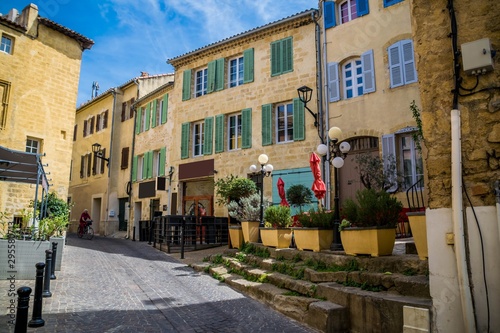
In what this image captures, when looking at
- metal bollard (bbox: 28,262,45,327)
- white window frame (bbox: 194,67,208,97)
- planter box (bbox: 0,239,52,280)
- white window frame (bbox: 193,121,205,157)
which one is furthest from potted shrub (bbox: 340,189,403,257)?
white window frame (bbox: 194,67,208,97)

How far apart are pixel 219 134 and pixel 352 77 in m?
6.00

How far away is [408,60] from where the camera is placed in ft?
37.3

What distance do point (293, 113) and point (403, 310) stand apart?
10.6 meters

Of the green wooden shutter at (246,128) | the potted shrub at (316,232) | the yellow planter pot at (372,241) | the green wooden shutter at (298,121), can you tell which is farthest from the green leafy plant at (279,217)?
the green wooden shutter at (246,128)

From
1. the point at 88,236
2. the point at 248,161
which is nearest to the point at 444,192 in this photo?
the point at 248,161

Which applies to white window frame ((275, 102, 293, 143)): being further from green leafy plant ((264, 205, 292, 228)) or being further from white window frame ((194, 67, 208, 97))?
green leafy plant ((264, 205, 292, 228))

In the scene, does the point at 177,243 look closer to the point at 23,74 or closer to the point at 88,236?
the point at 88,236

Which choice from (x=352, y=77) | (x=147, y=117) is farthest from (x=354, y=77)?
(x=147, y=117)

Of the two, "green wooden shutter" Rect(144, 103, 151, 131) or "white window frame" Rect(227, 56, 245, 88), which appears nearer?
"white window frame" Rect(227, 56, 245, 88)

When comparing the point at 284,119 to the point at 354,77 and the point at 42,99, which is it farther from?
the point at 42,99

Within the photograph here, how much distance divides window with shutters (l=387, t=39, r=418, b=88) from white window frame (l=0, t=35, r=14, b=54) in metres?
14.3

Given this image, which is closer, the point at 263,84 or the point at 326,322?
the point at 326,322

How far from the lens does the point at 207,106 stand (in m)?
16.9

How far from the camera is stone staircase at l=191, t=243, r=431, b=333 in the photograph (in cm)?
423
